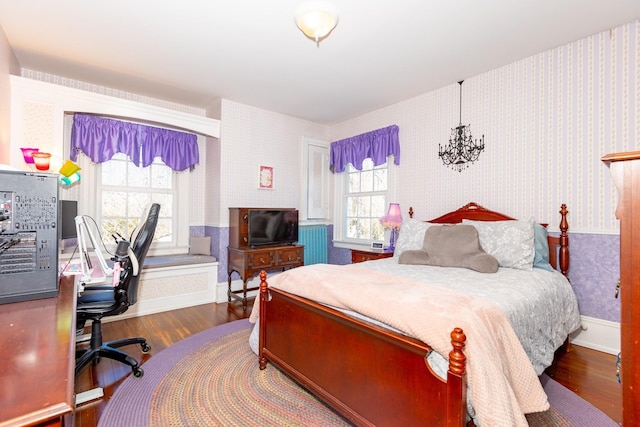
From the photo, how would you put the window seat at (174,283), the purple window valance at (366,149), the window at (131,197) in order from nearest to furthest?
the window seat at (174,283)
the window at (131,197)
the purple window valance at (366,149)

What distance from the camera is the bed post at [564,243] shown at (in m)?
2.62

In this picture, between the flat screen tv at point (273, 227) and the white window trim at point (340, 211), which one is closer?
the flat screen tv at point (273, 227)

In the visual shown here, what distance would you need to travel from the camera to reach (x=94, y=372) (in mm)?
2191

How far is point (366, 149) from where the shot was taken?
4.34 m

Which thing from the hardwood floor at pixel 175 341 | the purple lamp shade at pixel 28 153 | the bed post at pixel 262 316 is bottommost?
the hardwood floor at pixel 175 341

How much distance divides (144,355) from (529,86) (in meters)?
4.13

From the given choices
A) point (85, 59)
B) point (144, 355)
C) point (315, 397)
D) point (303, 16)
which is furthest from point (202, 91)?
point (315, 397)

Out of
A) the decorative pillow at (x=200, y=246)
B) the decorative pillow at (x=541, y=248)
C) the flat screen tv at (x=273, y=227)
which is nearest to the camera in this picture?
the decorative pillow at (x=541, y=248)

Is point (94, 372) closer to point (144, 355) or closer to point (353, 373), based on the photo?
point (144, 355)

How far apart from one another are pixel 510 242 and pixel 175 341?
3.00 m

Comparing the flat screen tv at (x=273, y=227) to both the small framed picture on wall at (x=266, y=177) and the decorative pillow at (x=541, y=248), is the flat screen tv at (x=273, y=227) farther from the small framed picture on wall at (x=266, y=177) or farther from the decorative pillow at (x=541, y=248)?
the decorative pillow at (x=541, y=248)

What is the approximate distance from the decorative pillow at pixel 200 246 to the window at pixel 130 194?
0.27 meters

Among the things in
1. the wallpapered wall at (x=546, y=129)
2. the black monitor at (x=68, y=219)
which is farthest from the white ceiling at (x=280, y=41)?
the black monitor at (x=68, y=219)

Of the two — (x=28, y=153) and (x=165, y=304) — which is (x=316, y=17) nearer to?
(x=28, y=153)
